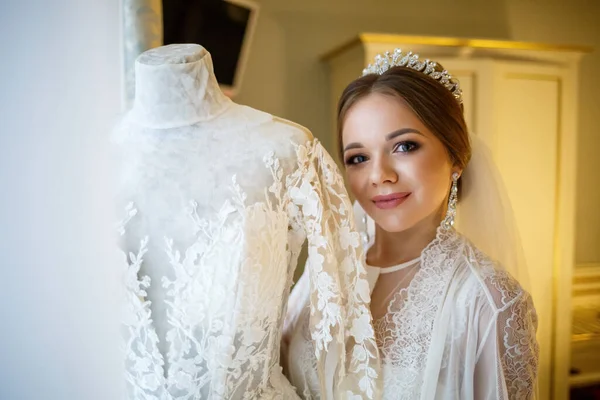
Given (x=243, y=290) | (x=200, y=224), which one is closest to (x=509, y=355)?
(x=243, y=290)

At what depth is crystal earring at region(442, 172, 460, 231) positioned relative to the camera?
1086mm

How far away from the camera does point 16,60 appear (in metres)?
0.36

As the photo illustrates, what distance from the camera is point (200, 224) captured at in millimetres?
691

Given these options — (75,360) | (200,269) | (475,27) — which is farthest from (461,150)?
(475,27)

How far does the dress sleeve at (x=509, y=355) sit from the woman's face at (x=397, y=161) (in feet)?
0.90

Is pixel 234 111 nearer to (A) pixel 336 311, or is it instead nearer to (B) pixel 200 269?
(B) pixel 200 269

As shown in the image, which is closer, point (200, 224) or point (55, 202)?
point (55, 202)

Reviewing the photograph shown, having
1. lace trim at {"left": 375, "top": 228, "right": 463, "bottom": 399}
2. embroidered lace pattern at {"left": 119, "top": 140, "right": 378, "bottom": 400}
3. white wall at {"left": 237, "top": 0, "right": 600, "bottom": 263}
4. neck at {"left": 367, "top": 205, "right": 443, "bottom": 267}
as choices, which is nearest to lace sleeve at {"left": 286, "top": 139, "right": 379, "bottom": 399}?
embroidered lace pattern at {"left": 119, "top": 140, "right": 378, "bottom": 400}

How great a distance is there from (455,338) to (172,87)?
754mm

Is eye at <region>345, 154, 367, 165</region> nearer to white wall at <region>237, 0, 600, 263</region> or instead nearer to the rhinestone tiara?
the rhinestone tiara

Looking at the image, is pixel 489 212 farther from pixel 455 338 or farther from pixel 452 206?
pixel 455 338

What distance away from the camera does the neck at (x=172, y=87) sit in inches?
26.2

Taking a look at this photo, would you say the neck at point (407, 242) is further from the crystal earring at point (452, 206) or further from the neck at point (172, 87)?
the neck at point (172, 87)

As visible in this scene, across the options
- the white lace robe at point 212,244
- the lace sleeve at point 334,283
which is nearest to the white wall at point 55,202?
the white lace robe at point 212,244
